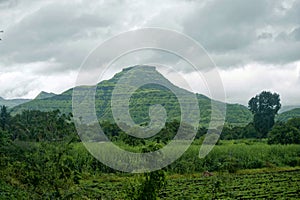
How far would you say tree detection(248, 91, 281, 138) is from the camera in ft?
156

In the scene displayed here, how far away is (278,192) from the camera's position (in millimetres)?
19984

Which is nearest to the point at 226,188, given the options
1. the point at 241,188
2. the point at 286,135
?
the point at 241,188

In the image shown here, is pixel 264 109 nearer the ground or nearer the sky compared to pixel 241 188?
nearer the sky

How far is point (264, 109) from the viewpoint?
5062 centimetres

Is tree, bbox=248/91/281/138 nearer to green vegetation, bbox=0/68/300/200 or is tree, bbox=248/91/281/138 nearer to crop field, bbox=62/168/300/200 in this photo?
green vegetation, bbox=0/68/300/200

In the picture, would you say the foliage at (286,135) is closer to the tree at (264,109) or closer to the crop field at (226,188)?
the tree at (264,109)

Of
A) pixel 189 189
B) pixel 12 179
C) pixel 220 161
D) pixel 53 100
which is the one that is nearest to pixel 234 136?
pixel 220 161

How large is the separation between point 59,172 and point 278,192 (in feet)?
40.3

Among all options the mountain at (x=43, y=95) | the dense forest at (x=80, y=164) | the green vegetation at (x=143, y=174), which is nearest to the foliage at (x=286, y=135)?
the green vegetation at (x=143, y=174)

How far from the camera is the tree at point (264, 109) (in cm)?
4762

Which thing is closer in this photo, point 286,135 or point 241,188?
point 241,188

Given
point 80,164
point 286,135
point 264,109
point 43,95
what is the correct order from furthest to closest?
point 43,95 < point 264,109 < point 286,135 < point 80,164

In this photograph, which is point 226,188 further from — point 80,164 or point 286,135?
point 286,135

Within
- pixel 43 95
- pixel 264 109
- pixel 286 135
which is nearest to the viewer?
pixel 286 135
